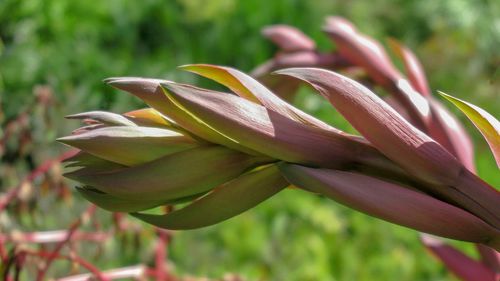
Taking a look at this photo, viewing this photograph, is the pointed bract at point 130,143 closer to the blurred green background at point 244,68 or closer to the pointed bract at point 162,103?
the pointed bract at point 162,103

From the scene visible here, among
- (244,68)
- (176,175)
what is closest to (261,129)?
(176,175)

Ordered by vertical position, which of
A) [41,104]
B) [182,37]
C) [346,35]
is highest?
[346,35]

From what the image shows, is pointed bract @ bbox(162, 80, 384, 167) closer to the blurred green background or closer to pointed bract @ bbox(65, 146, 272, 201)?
pointed bract @ bbox(65, 146, 272, 201)

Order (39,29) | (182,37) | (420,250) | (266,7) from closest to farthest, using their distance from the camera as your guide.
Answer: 1. (420,250)
2. (39,29)
3. (182,37)
4. (266,7)

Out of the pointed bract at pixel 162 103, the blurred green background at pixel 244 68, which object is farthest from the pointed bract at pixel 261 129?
the blurred green background at pixel 244 68

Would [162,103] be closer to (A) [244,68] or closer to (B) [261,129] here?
(B) [261,129]

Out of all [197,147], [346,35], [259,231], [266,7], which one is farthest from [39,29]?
[197,147]

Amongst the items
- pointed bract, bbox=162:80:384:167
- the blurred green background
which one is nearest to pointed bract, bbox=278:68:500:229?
pointed bract, bbox=162:80:384:167

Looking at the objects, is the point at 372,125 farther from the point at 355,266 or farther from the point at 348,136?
the point at 355,266
